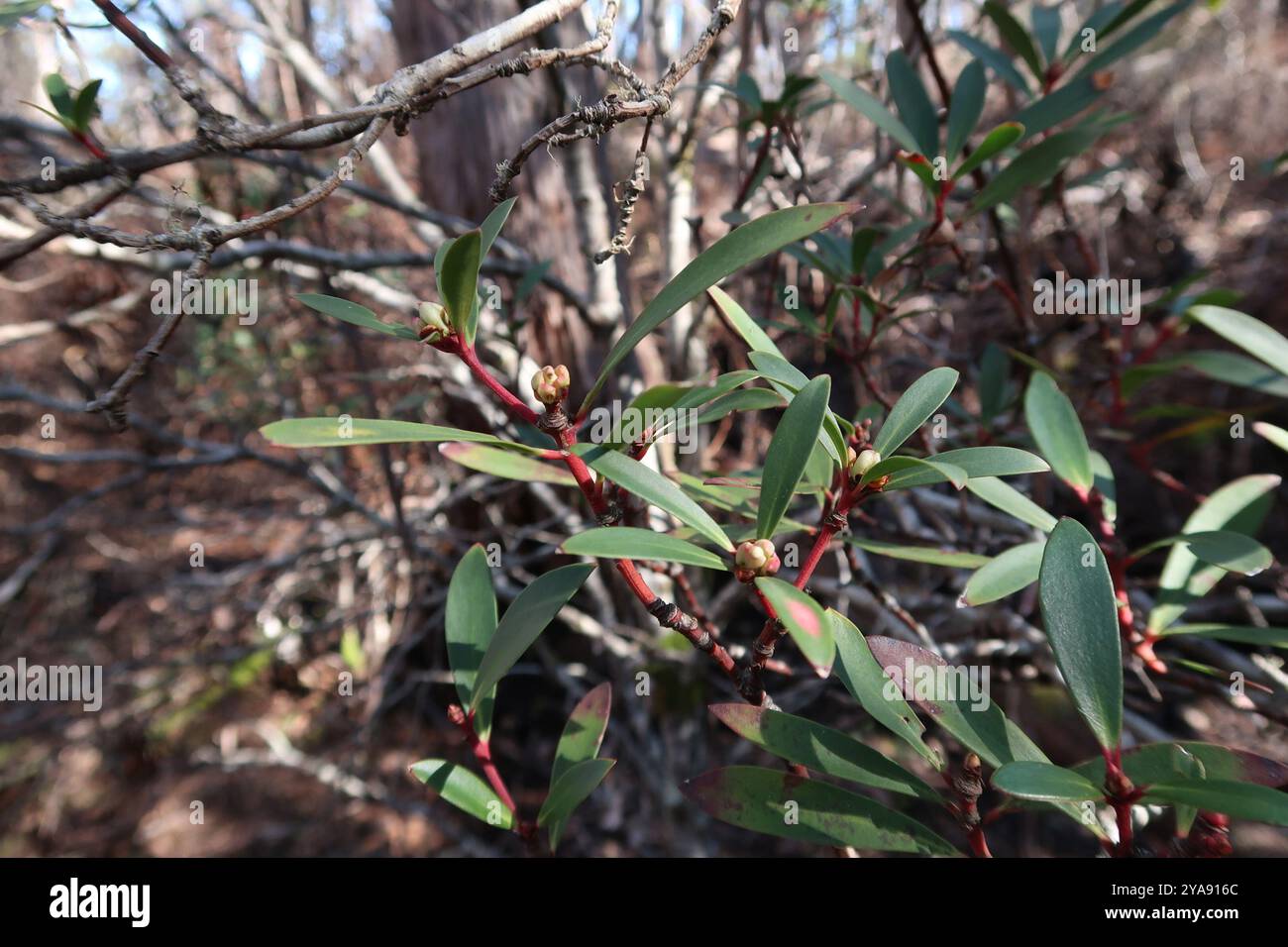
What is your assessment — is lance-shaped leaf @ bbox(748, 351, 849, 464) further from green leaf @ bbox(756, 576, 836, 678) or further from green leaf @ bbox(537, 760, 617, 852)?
green leaf @ bbox(537, 760, 617, 852)

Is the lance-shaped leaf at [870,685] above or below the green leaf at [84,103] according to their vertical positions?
below

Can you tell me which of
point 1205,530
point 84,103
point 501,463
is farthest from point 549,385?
point 1205,530

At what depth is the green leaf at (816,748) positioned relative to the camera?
0.49 metres

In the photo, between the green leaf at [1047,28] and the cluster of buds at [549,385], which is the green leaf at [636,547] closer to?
the cluster of buds at [549,385]

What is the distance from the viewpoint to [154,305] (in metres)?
0.88

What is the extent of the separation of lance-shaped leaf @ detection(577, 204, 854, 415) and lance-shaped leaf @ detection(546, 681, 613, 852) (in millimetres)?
291

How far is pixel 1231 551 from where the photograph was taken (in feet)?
1.93

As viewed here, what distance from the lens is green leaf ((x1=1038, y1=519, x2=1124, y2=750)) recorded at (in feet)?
1.47

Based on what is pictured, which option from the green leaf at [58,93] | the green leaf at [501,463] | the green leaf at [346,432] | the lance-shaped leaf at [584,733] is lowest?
the lance-shaped leaf at [584,733]

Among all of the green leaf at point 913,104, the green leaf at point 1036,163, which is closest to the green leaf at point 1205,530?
the green leaf at point 1036,163

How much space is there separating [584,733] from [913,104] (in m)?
0.76

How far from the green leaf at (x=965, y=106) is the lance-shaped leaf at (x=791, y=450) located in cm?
47

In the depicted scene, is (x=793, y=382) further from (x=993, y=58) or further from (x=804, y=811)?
(x=993, y=58)

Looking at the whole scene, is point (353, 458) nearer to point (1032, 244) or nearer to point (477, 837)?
point (477, 837)
